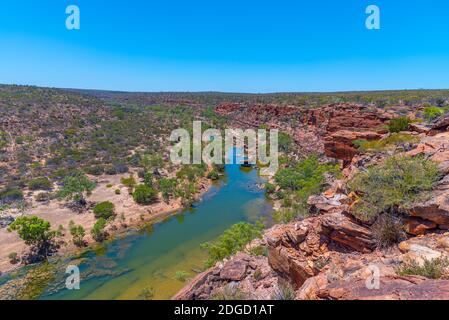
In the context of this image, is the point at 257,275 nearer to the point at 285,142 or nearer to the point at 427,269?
the point at 427,269

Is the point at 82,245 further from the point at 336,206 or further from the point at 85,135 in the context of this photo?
the point at 85,135

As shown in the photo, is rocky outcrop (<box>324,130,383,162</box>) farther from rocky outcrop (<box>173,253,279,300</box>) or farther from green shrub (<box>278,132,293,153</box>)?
green shrub (<box>278,132,293,153</box>)

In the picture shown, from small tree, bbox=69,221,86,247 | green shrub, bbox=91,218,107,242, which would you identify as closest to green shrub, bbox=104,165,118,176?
green shrub, bbox=91,218,107,242

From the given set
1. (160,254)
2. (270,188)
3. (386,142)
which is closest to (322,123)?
(270,188)

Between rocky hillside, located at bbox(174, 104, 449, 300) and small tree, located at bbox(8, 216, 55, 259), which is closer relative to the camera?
rocky hillside, located at bbox(174, 104, 449, 300)

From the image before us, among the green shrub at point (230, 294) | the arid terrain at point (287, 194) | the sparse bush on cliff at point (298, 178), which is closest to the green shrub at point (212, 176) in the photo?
the arid terrain at point (287, 194)

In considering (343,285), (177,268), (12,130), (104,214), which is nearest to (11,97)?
(12,130)
